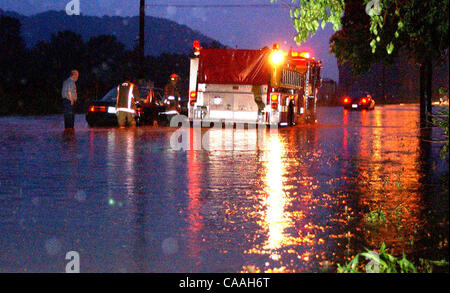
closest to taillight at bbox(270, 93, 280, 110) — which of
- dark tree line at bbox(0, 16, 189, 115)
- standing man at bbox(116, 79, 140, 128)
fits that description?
standing man at bbox(116, 79, 140, 128)

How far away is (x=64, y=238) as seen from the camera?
782 cm

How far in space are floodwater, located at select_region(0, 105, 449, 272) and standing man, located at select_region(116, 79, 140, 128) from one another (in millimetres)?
7292

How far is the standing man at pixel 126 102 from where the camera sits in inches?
1018

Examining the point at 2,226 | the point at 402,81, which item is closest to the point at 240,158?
the point at 2,226

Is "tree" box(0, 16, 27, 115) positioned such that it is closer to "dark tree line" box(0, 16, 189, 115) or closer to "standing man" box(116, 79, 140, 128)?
"dark tree line" box(0, 16, 189, 115)

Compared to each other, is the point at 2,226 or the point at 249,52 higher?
the point at 249,52

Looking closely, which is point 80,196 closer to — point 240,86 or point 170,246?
point 170,246

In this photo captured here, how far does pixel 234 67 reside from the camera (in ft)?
92.2

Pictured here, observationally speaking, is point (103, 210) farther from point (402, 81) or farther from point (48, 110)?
point (402, 81)

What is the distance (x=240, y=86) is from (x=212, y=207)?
720 inches

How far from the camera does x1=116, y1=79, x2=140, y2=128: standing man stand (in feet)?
84.8

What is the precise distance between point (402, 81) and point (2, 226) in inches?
5581

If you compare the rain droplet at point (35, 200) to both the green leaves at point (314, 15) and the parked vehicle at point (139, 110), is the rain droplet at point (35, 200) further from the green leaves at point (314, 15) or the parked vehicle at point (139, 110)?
the parked vehicle at point (139, 110)
